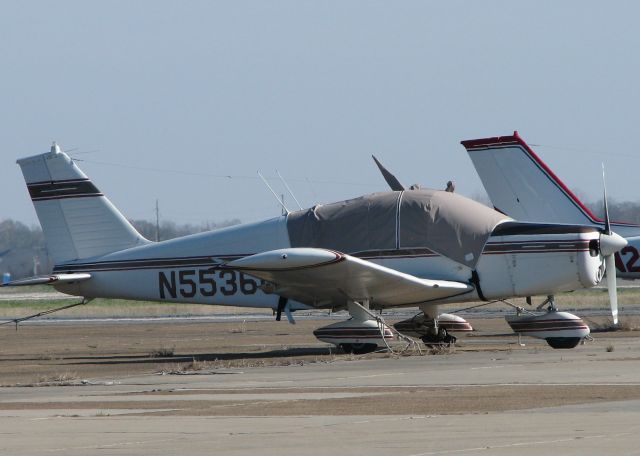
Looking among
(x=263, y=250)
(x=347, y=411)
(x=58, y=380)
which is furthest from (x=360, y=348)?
(x=347, y=411)

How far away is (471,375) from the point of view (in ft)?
49.5

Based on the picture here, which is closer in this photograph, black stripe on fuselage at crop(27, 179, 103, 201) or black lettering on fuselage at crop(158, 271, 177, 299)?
black lettering on fuselage at crop(158, 271, 177, 299)

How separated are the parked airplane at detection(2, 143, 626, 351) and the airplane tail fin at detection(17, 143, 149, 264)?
0.44 metres

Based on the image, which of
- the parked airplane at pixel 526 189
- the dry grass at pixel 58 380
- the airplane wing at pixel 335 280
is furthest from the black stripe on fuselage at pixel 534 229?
the parked airplane at pixel 526 189

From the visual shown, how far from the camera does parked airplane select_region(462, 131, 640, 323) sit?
101 ft

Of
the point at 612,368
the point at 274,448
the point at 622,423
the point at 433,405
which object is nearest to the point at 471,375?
the point at 612,368

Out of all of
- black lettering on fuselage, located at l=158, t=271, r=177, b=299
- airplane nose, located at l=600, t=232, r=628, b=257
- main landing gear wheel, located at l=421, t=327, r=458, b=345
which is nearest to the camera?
airplane nose, located at l=600, t=232, r=628, b=257

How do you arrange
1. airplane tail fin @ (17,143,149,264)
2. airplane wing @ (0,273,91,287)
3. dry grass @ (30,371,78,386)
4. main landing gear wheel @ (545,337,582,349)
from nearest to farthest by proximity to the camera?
dry grass @ (30,371,78,386)
main landing gear wheel @ (545,337,582,349)
airplane wing @ (0,273,91,287)
airplane tail fin @ (17,143,149,264)

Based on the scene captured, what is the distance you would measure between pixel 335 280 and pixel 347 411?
9044 millimetres

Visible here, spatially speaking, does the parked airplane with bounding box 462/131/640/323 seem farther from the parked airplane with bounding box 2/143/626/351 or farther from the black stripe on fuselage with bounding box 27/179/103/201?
the black stripe on fuselage with bounding box 27/179/103/201

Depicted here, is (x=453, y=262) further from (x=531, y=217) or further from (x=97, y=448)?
(x=97, y=448)

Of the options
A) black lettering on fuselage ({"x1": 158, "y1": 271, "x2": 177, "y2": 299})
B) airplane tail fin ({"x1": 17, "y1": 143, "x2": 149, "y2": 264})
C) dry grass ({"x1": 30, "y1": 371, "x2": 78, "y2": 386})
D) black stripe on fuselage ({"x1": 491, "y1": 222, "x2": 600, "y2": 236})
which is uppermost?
airplane tail fin ({"x1": 17, "y1": 143, "x2": 149, "y2": 264})

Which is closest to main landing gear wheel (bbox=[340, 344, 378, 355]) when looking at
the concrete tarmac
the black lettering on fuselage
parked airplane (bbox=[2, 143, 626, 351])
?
parked airplane (bbox=[2, 143, 626, 351])

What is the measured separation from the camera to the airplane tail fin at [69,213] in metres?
23.6
